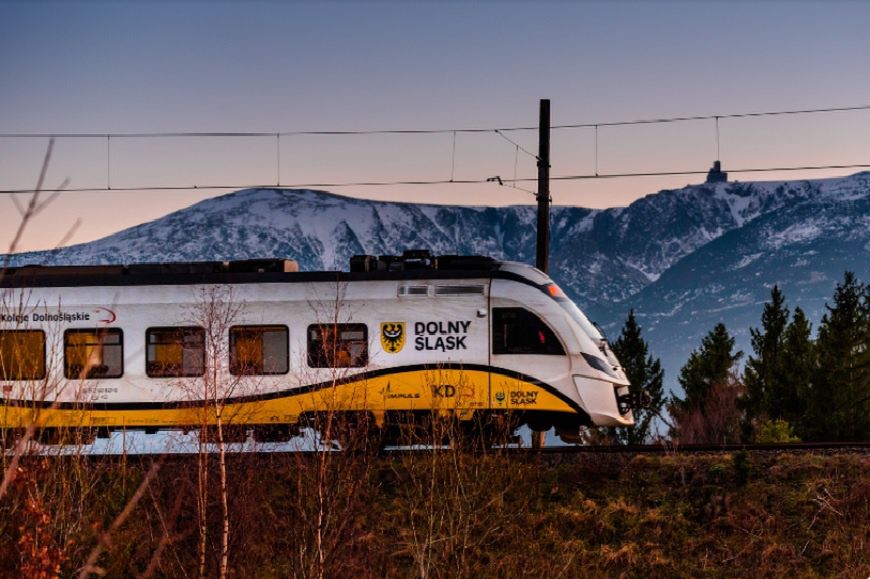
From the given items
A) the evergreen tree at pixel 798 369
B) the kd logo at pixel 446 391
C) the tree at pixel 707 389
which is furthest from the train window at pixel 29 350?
the tree at pixel 707 389

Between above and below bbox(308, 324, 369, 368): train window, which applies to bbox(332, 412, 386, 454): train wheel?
below

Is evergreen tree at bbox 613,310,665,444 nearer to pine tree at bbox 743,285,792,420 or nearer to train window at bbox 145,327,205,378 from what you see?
pine tree at bbox 743,285,792,420

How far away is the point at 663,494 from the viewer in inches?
850

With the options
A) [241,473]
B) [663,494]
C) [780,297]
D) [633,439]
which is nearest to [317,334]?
[241,473]

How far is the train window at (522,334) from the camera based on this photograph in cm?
2220

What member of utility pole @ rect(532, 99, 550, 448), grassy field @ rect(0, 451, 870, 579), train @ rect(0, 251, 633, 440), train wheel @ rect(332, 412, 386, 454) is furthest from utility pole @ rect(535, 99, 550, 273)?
train wheel @ rect(332, 412, 386, 454)

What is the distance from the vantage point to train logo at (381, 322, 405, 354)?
2208 cm

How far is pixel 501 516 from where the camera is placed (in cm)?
2144

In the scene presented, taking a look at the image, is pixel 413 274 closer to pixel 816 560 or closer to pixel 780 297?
pixel 816 560

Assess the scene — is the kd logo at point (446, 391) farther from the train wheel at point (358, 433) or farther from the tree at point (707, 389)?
the tree at point (707, 389)

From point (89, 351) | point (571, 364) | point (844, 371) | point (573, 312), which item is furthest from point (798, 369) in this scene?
point (89, 351)

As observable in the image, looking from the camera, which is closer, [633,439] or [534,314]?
[534,314]

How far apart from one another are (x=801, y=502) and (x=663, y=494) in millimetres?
2343

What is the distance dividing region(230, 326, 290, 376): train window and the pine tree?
45.7 meters
